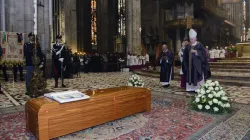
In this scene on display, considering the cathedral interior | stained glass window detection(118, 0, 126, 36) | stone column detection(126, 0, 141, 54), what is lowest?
the cathedral interior

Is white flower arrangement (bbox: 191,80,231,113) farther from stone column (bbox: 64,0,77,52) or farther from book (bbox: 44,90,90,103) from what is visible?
stone column (bbox: 64,0,77,52)

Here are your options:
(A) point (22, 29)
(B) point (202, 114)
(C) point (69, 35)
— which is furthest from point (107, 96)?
(C) point (69, 35)

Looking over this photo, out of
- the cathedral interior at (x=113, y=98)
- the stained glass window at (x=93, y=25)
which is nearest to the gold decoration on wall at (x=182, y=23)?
the cathedral interior at (x=113, y=98)

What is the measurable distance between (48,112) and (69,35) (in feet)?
73.6

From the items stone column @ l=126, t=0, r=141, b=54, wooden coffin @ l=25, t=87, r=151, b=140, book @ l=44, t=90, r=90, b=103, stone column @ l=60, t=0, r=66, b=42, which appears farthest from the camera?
stone column @ l=60, t=0, r=66, b=42

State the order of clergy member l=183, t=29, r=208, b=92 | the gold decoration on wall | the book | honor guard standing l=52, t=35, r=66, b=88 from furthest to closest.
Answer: the gold decoration on wall → honor guard standing l=52, t=35, r=66, b=88 → clergy member l=183, t=29, r=208, b=92 → the book

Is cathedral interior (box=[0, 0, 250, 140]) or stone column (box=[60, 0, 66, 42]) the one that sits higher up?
stone column (box=[60, 0, 66, 42])

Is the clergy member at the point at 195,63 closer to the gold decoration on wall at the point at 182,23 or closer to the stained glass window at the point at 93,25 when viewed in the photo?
the gold decoration on wall at the point at 182,23

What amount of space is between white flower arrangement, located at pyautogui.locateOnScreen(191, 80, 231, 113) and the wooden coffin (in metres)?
1.47

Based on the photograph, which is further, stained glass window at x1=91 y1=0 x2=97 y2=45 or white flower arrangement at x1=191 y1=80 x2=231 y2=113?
stained glass window at x1=91 y1=0 x2=97 y2=45

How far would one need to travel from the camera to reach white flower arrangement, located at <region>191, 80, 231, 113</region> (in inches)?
173

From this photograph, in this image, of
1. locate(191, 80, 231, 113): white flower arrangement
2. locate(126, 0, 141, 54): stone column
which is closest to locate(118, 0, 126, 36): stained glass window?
locate(126, 0, 141, 54): stone column

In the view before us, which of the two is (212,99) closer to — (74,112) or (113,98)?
(113,98)

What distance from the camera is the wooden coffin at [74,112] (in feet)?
9.51
